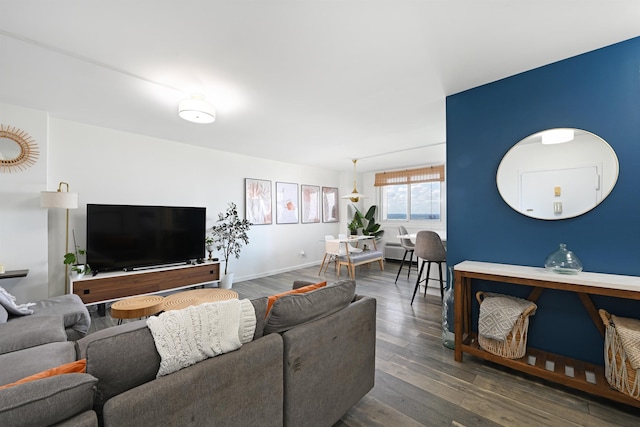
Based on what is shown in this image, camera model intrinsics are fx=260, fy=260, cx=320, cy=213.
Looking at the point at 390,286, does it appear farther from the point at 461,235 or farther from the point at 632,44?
the point at 632,44

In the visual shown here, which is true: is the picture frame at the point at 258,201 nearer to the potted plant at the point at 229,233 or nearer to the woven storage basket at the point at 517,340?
the potted plant at the point at 229,233

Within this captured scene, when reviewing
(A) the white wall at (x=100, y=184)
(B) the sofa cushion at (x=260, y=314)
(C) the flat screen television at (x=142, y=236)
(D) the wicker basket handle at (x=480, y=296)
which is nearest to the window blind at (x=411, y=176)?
(A) the white wall at (x=100, y=184)

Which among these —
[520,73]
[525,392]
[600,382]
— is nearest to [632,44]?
[520,73]

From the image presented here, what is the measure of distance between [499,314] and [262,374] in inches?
74.2

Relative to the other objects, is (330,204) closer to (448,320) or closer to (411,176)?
(411,176)

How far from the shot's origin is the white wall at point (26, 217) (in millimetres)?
2783

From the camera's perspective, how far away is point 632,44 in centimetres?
179

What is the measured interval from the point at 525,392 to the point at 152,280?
406cm

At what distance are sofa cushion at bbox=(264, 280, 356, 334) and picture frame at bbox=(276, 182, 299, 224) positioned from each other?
406 centimetres

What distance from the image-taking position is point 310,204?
6.24 m

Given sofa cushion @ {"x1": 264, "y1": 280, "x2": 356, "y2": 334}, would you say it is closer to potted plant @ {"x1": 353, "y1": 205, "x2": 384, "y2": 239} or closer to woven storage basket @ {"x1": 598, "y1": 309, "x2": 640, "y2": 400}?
woven storage basket @ {"x1": 598, "y1": 309, "x2": 640, "y2": 400}

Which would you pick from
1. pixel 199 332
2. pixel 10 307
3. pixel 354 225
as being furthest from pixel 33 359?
pixel 354 225

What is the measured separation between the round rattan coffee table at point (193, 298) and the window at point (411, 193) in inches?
199

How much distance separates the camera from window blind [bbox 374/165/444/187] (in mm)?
5866
